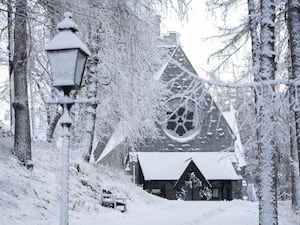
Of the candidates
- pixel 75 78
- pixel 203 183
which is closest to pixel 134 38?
pixel 75 78

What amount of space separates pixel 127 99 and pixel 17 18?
28.0ft

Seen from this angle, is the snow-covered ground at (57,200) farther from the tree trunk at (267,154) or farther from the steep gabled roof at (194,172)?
the steep gabled roof at (194,172)

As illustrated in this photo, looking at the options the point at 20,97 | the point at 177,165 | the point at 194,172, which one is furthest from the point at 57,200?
the point at 177,165

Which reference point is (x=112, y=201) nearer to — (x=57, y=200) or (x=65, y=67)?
(x=57, y=200)

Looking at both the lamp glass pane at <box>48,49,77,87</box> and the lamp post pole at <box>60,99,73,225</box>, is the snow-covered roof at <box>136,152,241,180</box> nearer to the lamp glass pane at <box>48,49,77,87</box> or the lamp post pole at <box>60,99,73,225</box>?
the lamp post pole at <box>60,99,73,225</box>

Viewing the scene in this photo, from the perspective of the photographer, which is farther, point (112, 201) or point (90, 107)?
point (90, 107)

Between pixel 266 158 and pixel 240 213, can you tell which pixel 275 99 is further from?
pixel 240 213

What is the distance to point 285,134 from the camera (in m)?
6.82

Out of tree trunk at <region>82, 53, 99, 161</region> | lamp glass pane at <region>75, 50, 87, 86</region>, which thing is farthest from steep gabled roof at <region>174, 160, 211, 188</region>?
lamp glass pane at <region>75, 50, 87, 86</region>

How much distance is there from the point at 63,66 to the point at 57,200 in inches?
269

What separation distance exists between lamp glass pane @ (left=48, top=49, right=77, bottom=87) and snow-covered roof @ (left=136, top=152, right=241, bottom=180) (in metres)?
20.5

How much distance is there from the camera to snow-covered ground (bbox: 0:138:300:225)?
9.34 meters

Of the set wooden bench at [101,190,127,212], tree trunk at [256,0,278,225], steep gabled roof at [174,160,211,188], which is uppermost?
tree trunk at [256,0,278,225]

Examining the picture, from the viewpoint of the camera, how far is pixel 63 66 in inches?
196
